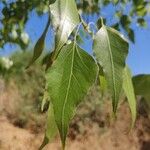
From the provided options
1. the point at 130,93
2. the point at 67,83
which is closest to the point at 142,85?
the point at 130,93

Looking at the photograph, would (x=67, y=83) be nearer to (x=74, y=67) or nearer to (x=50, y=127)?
(x=74, y=67)

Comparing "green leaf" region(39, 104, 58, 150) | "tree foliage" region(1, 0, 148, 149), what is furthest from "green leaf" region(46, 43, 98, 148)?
"green leaf" region(39, 104, 58, 150)

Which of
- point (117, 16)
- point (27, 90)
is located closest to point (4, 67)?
point (117, 16)

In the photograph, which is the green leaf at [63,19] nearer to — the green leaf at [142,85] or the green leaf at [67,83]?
the green leaf at [67,83]

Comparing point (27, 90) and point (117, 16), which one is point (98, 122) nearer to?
point (27, 90)

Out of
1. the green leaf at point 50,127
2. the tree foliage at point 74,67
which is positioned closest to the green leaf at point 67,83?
the tree foliage at point 74,67
